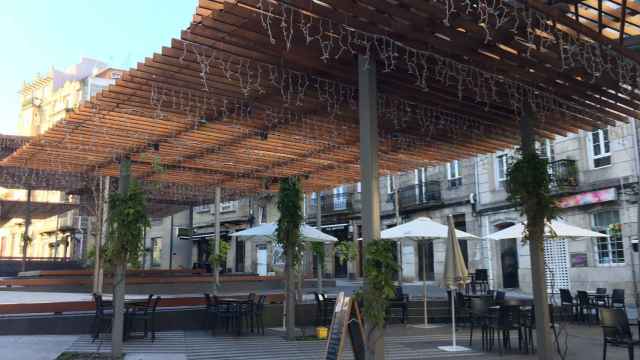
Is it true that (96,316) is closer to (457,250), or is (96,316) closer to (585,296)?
(457,250)

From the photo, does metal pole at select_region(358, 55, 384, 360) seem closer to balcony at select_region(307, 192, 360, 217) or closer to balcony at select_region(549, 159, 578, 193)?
balcony at select_region(549, 159, 578, 193)

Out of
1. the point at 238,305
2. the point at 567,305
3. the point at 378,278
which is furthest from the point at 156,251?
the point at 378,278

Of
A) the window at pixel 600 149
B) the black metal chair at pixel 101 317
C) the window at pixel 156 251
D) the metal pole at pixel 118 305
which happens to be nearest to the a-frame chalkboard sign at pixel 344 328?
the metal pole at pixel 118 305

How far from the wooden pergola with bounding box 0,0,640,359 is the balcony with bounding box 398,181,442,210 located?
12678 millimetres

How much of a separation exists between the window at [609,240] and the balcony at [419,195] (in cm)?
743

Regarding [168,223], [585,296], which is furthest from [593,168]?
[168,223]

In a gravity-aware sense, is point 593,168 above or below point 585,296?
above

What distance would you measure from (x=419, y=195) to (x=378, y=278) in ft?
62.6

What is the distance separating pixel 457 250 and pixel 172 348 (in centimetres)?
486

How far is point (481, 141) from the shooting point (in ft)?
35.1

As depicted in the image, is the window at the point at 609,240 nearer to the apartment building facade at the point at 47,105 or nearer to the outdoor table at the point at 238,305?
the outdoor table at the point at 238,305

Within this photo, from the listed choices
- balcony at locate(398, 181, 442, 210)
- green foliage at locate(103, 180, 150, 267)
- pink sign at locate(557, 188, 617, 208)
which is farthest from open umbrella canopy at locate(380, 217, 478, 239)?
balcony at locate(398, 181, 442, 210)

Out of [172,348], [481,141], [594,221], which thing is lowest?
[172,348]

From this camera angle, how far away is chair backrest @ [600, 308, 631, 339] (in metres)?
6.75
